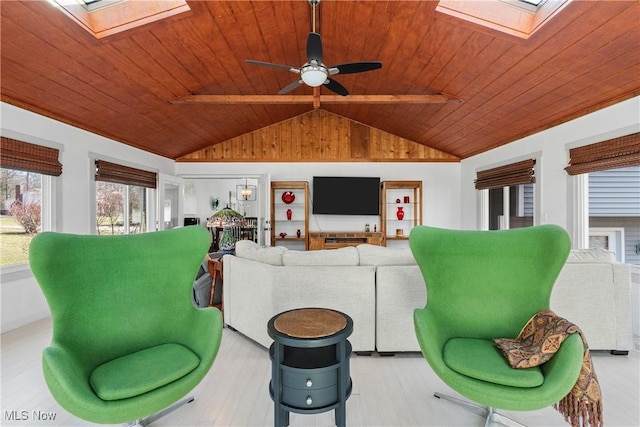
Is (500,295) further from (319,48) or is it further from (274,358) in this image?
(319,48)

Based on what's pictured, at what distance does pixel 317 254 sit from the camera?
2.46 metres

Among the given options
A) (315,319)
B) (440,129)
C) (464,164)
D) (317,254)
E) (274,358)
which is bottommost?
(274,358)

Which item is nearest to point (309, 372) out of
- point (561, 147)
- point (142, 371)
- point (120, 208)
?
point (142, 371)

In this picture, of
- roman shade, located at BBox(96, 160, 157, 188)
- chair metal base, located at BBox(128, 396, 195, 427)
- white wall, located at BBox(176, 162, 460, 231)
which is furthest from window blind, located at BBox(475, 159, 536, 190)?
roman shade, located at BBox(96, 160, 157, 188)

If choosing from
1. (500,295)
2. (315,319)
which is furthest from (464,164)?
(315,319)

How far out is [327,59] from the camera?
3.58 metres

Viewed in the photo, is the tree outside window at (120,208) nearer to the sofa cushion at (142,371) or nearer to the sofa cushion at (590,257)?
the sofa cushion at (142,371)

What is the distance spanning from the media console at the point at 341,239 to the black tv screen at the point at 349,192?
43cm

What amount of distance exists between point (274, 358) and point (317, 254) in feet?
3.48

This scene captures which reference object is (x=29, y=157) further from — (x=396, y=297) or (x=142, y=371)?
(x=396, y=297)

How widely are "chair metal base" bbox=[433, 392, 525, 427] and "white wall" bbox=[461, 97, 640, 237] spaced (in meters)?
2.64

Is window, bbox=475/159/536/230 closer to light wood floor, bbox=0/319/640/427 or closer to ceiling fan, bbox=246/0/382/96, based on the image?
light wood floor, bbox=0/319/640/427

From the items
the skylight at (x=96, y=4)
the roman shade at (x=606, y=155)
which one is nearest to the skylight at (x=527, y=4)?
the roman shade at (x=606, y=155)

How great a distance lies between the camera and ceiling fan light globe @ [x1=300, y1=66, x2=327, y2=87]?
232 centimetres
